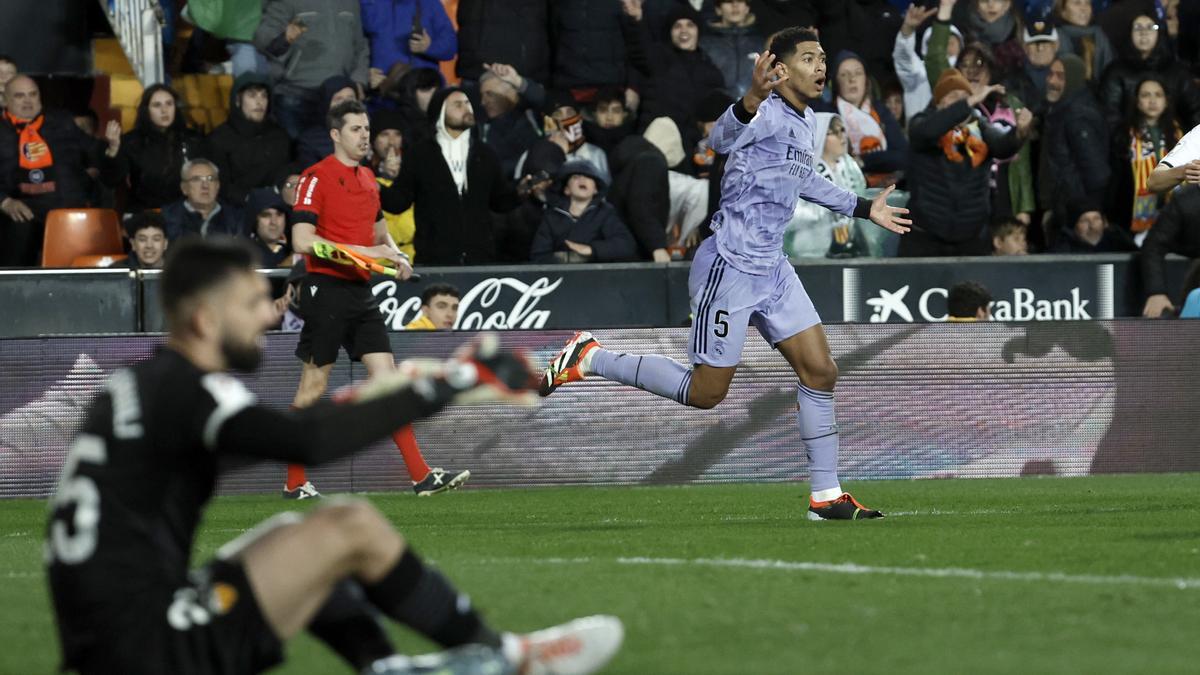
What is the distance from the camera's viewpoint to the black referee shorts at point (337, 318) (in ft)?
39.8

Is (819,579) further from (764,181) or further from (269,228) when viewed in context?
(269,228)

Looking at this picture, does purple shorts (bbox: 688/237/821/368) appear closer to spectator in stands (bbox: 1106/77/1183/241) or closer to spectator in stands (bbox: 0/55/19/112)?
spectator in stands (bbox: 1106/77/1183/241)

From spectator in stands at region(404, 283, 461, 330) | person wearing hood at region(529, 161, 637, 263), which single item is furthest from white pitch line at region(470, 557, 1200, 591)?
person wearing hood at region(529, 161, 637, 263)

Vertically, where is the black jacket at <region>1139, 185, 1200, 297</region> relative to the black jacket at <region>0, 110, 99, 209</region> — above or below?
below

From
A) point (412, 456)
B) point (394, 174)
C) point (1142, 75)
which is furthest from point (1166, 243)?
point (412, 456)

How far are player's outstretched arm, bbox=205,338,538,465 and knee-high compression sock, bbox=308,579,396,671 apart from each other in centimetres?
56

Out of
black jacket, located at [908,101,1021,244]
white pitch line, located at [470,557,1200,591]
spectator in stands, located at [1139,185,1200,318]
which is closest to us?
white pitch line, located at [470,557,1200,591]

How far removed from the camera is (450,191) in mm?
15125

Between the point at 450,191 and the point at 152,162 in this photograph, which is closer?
the point at 450,191

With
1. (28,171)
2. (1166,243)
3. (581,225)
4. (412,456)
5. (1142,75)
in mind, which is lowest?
(412,456)

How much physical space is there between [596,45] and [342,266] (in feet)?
17.1

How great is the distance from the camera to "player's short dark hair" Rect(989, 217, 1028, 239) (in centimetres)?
1551

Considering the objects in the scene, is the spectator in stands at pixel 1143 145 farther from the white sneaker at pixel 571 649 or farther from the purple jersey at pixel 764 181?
the white sneaker at pixel 571 649

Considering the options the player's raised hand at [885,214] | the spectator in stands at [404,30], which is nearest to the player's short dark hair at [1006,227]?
the spectator in stands at [404,30]
